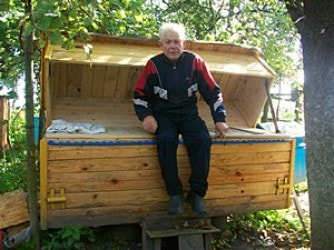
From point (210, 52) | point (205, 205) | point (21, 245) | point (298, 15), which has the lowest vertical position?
point (21, 245)

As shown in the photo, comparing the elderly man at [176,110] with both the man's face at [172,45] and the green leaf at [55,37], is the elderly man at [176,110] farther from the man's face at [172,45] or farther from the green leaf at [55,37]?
the green leaf at [55,37]

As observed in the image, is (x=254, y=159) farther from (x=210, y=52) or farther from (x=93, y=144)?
(x=93, y=144)

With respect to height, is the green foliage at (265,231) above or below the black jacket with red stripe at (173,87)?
below

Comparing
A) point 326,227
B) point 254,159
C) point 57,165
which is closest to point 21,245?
point 57,165

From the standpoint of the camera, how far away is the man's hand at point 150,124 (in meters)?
3.42

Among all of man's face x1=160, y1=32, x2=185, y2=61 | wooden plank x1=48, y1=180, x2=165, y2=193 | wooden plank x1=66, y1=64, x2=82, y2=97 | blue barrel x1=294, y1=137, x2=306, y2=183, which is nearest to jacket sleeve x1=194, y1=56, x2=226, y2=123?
man's face x1=160, y1=32, x2=185, y2=61

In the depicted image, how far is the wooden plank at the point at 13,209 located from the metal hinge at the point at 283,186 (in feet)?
8.00

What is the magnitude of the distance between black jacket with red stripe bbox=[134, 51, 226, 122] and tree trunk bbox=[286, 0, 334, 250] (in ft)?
2.59

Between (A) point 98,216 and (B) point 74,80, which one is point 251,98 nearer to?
(B) point 74,80

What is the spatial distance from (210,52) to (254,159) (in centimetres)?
127

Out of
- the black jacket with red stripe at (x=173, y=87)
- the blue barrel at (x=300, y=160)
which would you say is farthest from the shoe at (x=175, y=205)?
the blue barrel at (x=300, y=160)

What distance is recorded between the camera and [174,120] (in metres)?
3.53

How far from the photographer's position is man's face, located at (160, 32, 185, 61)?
3.48m

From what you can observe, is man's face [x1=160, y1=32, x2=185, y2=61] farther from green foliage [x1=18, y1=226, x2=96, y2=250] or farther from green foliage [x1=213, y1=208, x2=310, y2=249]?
green foliage [x1=213, y1=208, x2=310, y2=249]
